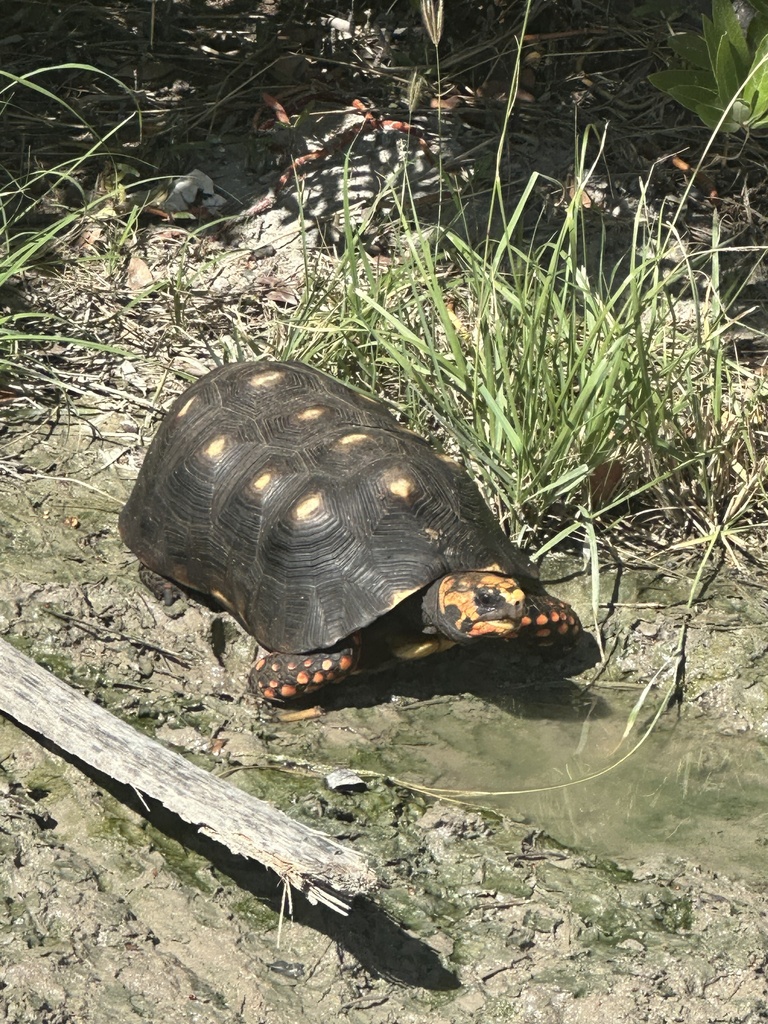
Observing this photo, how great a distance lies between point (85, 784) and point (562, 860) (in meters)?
1.25

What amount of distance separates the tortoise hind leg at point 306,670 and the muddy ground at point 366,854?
120 millimetres

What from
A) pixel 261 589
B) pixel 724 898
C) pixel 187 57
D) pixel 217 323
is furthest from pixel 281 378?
pixel 187 57

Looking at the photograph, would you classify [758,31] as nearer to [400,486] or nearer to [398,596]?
[400,486]

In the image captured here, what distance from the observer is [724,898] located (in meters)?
2.97

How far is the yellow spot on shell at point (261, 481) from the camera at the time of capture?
3.61m

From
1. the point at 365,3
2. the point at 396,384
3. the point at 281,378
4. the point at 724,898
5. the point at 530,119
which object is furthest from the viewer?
the point at 365,3

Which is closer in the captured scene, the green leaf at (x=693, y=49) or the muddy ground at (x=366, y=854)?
the muddy ground at (x=366, y=854)

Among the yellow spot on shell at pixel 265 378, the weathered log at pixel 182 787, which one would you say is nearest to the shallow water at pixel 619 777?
the weathered log at pixel 182 787

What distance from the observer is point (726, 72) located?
Result: 164 inches

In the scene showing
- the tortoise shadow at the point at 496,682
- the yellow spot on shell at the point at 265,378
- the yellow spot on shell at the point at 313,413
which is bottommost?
the tortoise shadow at the point at 496,682

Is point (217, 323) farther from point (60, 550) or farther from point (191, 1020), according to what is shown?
point (191, 1020)

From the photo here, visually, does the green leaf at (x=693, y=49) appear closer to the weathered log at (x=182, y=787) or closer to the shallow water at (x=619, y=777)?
the shallow water at (x=619, y=777)

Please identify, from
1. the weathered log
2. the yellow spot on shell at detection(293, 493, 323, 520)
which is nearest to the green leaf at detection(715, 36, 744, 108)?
the yellow spot on shell at detection(293, 493, 323, 520)

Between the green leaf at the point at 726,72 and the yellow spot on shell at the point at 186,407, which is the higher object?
the green leaf at the point at 726,72
